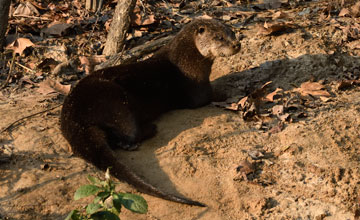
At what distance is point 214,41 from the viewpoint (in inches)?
183

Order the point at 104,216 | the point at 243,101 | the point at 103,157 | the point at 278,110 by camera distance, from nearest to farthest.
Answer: the point at 104,216
the point at 103,157
the point at 278,110
the point at 243,101

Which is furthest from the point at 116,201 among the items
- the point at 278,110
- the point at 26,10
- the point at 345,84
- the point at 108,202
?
the point at 26,10

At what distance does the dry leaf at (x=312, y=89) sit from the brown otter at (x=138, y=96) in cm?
78

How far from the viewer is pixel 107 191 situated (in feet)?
8.59

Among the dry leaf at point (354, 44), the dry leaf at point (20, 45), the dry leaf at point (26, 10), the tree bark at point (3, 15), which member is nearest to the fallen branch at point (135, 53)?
the dry leaf at point (20, 45)

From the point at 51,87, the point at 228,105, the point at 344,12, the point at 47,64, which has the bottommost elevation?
the point at 228,105

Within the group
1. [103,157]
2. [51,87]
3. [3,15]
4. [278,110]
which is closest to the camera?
[103,157]

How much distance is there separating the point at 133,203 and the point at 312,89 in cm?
268

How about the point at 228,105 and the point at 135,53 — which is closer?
the point at 228,105

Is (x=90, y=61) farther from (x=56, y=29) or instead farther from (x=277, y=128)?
(x=277, y=128)

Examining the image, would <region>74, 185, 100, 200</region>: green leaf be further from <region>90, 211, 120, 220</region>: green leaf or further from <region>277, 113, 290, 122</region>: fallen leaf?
<region>277, 113, 290, 122</region>: fallen leaf

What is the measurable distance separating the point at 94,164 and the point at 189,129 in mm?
963

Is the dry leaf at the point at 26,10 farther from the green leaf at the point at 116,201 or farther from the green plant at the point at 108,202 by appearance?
the green leaf at the point at 116,201

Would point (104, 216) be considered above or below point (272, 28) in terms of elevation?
below
